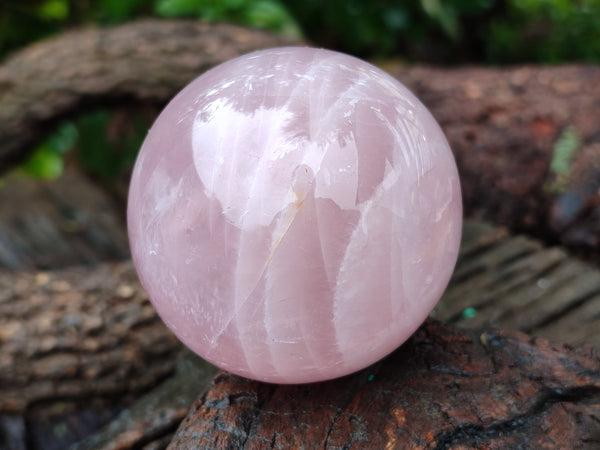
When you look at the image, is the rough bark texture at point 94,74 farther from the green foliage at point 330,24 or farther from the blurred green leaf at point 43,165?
the blurred green leaf at point 43,165

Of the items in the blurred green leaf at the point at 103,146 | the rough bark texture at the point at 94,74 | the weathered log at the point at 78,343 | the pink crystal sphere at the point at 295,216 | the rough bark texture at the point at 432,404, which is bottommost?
the blurred green leaf at the point at 103,146

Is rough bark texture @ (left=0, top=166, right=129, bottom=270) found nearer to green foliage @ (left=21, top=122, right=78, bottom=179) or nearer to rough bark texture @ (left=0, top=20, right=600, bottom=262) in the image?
green foliage @ (left=21, top=122, right=78, bottom=179)

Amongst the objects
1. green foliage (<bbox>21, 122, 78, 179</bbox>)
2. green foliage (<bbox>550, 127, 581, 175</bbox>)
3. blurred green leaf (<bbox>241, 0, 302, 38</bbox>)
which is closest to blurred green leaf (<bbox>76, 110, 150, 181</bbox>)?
green foliage (<bbox>21, 122, 78, 179</bbox>)

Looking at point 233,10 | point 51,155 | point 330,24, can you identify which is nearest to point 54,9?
point 51,155

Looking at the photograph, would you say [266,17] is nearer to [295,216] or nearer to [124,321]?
[124,321]

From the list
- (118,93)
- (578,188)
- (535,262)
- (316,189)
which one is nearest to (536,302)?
(535,262)

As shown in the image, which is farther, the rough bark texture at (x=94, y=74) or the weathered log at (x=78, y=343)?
the rough bark texture at (x=94, y=74)

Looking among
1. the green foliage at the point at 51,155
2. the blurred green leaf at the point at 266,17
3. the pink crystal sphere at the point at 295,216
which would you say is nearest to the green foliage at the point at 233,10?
the blurred green leaf at the point at 266,17
